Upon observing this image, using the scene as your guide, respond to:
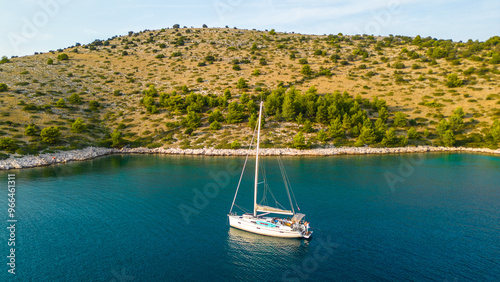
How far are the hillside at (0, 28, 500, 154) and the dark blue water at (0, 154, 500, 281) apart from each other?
110 ft

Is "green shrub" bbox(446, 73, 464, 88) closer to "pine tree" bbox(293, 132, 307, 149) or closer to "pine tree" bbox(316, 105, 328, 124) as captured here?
"pine tree" bbox(316, 105, 328, 124)

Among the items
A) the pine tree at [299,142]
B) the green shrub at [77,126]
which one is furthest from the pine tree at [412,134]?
the green shrub at [77,126]

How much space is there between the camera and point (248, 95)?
123875 millimetres

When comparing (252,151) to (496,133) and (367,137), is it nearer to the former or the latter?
(367,137)

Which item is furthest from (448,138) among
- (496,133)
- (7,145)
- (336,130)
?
(7,145)

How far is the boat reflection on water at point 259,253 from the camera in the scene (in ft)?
91.8

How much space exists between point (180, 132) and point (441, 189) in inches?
3182

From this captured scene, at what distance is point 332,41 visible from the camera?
191750 millimetres

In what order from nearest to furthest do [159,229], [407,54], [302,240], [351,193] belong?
[302,240] < [159,229] < [351,193] < [407,54]

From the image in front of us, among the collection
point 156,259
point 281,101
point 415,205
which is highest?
point 281,101

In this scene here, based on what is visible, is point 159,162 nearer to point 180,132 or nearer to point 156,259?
point 180,132

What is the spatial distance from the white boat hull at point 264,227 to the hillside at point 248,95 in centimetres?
5606

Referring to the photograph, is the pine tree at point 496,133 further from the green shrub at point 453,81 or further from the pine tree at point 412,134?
the green shrub at point 453,81

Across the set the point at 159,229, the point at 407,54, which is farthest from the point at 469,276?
the point at 407,54
